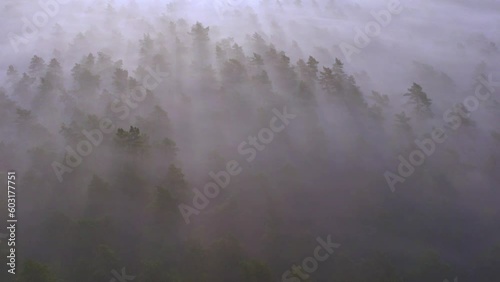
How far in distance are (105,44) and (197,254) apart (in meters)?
77.8

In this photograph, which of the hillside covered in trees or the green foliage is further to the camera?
the green foliage

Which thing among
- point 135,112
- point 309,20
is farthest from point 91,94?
point 309,20

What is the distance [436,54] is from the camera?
12038cm

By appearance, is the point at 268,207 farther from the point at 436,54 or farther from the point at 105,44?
the point at 436,54

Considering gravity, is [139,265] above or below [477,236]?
above

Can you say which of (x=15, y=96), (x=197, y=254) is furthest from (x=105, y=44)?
(x=197, y=254)

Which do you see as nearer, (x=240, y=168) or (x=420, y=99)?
(x=240, y=168)

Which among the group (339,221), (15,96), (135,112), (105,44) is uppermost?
(105,44)

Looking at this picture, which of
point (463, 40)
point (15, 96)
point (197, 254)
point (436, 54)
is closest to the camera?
point (197, 254)

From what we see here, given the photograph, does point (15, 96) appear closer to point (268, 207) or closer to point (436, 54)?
point (268, 207)

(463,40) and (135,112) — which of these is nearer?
(135,112)

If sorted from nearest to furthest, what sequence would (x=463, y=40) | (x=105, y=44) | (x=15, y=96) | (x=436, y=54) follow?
1. (x=15, y=96)
2. (x=105, y=44)
3. (x=436, y=54)
4. (x=463, y=40)

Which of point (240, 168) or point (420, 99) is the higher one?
point (240, 168)

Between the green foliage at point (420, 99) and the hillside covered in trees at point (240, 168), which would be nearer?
the hillside covered in trees at point (240, 168)
